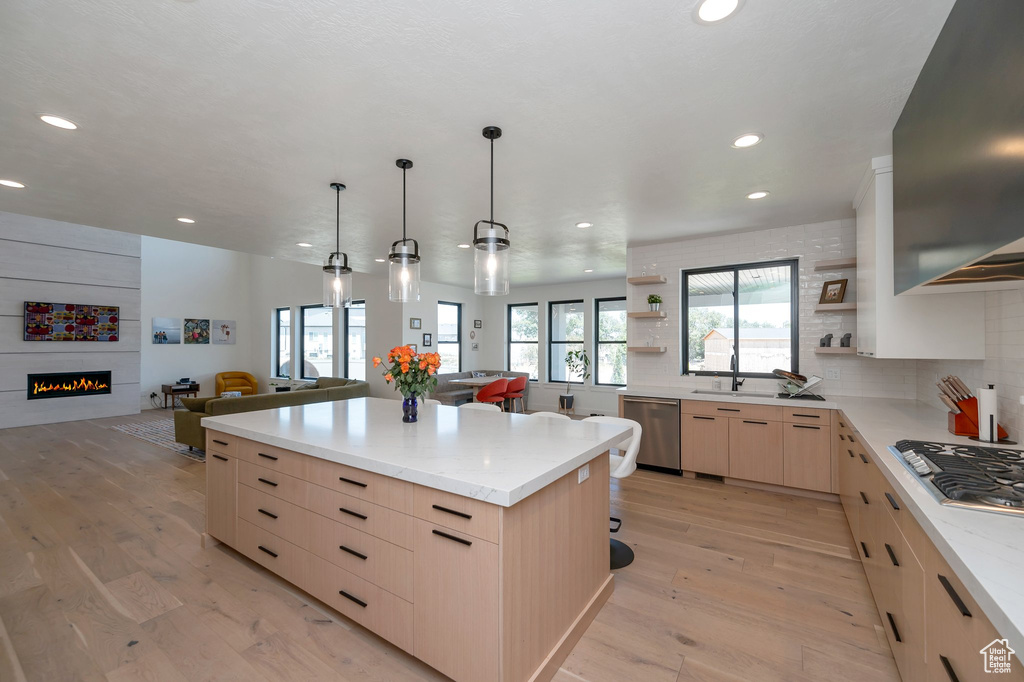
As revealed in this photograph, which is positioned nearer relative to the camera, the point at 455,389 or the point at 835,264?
the point at 835,264

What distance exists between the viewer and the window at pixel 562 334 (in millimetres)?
8562

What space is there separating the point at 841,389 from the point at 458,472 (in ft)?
13.6

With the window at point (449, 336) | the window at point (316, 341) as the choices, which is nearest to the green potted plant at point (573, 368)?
the window at point (449, 336)

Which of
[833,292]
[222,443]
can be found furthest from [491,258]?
[833,292]

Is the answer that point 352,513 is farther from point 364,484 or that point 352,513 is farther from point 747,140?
point 747,140

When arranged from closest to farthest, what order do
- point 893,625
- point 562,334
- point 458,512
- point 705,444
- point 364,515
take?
point 458,512 < point 893,625 < point 364,515 < point 705,444 < point 562,334

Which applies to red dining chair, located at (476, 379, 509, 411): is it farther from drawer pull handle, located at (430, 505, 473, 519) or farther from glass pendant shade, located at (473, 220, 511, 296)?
drawer pull handle, located at (430, 505, 473, 519)

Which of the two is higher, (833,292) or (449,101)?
(449,101)

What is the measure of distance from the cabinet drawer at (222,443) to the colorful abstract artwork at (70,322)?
7.07 m

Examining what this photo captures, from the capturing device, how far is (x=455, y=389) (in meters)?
8.33

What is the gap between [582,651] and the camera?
1942 millimetres

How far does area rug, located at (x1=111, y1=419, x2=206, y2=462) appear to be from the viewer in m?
5.41

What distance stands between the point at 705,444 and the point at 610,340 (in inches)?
163

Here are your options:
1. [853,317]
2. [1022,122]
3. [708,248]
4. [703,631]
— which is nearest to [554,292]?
[708,248]
